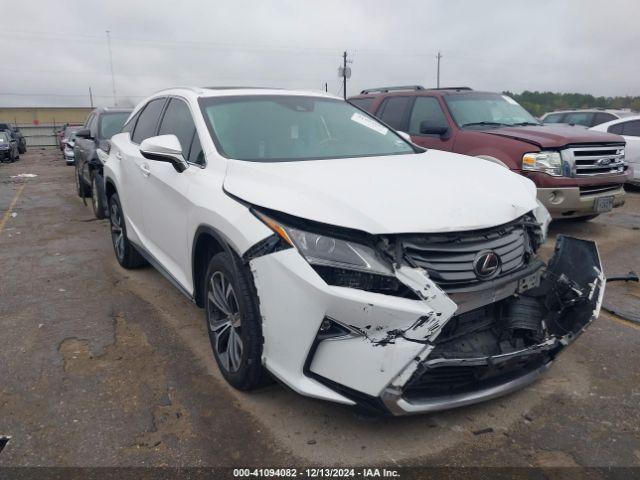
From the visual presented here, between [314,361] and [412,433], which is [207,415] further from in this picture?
[412,433]

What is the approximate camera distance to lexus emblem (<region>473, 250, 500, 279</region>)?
2.46 metres

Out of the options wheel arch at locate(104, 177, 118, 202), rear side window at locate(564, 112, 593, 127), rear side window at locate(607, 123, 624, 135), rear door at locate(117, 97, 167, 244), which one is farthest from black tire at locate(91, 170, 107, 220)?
rear side window at locate(564, 112, 593, 127)

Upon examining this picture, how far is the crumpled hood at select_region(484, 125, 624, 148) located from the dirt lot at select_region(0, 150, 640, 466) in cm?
234

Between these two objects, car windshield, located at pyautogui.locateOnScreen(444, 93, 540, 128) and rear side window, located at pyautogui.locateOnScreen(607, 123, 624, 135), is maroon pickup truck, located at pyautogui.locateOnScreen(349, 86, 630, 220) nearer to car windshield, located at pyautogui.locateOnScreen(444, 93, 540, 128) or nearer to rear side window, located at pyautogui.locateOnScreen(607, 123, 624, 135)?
car windshield, located at pyautogui.locateOnScreen(444, 93, 540, 128)

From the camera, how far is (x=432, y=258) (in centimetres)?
240

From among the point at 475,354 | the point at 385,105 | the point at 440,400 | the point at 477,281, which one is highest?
the point at 385,105

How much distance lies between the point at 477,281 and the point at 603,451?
1047 millimetres

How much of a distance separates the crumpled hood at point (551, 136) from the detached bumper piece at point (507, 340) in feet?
11.1

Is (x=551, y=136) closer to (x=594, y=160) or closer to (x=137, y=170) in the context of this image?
(x=594, y=160)

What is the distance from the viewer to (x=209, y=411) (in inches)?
114

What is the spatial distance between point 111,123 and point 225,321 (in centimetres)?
710


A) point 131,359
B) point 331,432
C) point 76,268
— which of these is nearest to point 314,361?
point 331,432

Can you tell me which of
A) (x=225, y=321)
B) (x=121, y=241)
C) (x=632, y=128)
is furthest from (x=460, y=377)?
(x=632, y=128)

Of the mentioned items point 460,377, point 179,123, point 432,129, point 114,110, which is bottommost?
point 460,377
